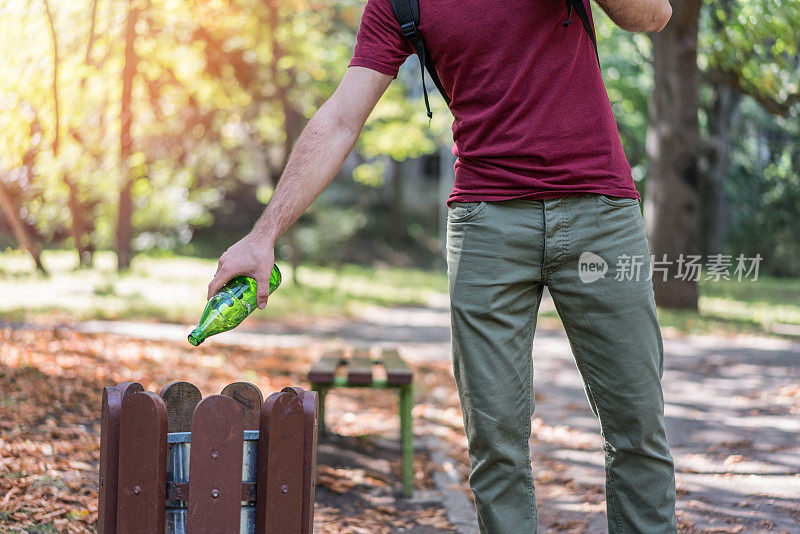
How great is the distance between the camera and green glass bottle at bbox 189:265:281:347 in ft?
7.09

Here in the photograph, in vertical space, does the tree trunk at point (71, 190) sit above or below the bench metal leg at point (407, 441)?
above

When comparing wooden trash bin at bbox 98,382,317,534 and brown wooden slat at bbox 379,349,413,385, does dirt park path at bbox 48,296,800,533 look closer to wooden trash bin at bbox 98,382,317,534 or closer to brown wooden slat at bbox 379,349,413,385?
Result: brown wooden slat at bbox 379,349,413,385

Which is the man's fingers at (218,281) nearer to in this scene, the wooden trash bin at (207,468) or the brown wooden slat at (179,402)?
the wooden trash bin at (207,468)

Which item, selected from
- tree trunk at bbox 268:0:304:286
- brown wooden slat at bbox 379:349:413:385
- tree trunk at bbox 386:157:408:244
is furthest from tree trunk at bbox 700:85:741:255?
brown wooden slat at bbox 379:349:413:385

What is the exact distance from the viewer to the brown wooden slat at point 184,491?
83.8 inches

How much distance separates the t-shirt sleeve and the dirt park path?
8.15ft

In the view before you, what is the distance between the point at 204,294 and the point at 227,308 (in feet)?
40.6

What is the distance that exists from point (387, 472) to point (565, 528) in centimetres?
152

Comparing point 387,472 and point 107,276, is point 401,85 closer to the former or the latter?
point 107,276

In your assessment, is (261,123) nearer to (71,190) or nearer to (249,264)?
(71,190)

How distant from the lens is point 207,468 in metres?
2.09

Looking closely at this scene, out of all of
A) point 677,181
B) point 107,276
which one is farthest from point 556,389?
point 107,276

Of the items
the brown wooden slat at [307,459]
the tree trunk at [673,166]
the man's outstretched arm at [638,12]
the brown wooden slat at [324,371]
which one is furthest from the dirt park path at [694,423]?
the tree trunk at [673,166]

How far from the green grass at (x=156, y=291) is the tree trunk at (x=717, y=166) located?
318 inches
